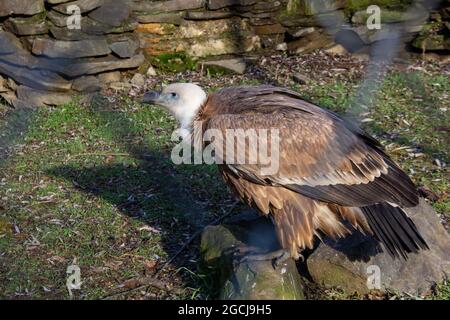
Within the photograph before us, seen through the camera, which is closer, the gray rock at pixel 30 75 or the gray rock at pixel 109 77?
the gray rock at pixel 30 75

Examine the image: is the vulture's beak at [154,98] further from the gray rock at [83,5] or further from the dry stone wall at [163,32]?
the gray rock at [83,5]

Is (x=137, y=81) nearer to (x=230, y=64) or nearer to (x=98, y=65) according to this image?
(x=98, y=65)

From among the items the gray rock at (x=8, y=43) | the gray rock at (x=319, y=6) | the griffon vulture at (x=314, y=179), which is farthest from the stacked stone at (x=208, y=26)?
the griffon vulture at (x=314, y=179)

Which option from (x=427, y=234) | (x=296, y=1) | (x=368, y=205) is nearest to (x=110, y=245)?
(x=368, y=205)

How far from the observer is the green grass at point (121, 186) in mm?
4703

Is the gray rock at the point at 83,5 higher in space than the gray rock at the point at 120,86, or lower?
higher

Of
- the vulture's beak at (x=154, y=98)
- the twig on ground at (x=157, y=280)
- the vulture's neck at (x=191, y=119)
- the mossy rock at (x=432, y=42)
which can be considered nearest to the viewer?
the twig on ground at (x=157, y=280)

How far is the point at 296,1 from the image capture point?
855 centimetres

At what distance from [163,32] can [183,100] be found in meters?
3.72

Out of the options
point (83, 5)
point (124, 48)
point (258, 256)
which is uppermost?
point (83, 5)

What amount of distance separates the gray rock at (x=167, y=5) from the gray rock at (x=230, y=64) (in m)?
0.67

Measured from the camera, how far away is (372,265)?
4.33m

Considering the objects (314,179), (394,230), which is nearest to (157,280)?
(314,179)

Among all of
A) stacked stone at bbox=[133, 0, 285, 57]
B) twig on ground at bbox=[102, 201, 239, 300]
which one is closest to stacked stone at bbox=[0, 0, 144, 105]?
stacked stone at bbox=[133, 0, 285, 57]
